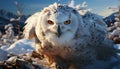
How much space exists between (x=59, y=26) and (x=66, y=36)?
1.12 ft

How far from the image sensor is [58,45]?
516 cm

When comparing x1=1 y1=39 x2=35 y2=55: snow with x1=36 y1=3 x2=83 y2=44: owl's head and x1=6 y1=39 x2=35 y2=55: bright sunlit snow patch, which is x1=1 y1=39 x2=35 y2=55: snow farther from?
x1=36 y1=3 x2=83 y2=44: owl's head

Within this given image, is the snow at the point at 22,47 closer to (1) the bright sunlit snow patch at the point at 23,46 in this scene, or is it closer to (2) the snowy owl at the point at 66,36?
(1) the bright sunlit snow patch at the point at 23,46

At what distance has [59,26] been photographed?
4.77 metres

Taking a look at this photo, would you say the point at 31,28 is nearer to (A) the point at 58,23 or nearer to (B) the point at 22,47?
(A) the point at 58,23

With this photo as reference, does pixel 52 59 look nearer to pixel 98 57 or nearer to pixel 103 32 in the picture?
pixel 98 57

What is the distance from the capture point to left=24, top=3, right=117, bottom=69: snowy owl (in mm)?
4965

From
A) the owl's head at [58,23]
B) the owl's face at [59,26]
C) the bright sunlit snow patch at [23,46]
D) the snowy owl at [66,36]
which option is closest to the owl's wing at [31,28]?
the snowy owl at [66,36]

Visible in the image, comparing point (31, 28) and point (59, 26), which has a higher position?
point (31, 28)

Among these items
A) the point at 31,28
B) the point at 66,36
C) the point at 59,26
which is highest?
the point at 31,28

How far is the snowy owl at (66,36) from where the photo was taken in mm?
4965

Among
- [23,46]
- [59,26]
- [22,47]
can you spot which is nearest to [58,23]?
[59,26]

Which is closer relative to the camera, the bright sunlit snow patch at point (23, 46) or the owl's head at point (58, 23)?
the owl's head at point (58, 23)

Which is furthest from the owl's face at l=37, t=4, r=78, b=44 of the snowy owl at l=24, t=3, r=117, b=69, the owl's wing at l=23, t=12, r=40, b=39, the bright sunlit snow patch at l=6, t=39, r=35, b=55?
the bright sunlit snow patch at l=6, t=39, r=35, b=55
